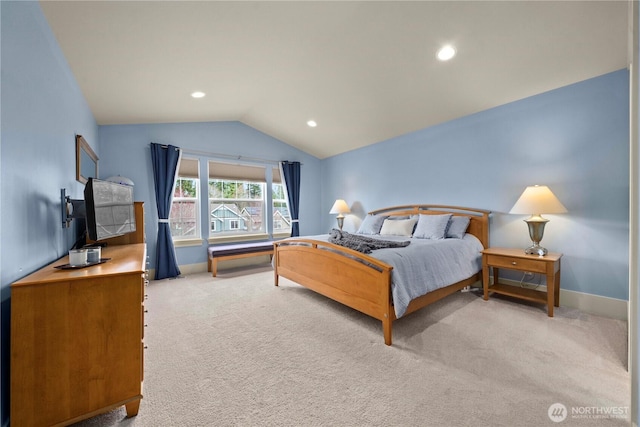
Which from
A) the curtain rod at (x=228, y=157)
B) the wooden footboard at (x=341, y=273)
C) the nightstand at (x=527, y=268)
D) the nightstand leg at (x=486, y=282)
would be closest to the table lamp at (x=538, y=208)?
the nightstand at (x=527, y=268)

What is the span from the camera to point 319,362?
6.07ft

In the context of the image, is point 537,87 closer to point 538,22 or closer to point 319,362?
point 538,22

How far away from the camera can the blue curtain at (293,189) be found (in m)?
5.53

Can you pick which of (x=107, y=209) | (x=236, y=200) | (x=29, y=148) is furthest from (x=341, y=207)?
(x=29, y=148)

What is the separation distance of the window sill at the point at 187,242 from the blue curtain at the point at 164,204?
18 centimetres

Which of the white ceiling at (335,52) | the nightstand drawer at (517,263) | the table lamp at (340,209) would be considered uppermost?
the white ceiling at (335,52)

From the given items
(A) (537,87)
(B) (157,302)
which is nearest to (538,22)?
(A) (537,87)

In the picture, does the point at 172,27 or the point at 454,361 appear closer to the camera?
the point at 454,361

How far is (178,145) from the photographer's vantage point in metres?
4.39

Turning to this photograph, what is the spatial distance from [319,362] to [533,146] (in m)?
3.33

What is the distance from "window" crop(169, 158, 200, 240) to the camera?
4477 millimetres

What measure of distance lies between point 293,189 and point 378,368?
4278mm

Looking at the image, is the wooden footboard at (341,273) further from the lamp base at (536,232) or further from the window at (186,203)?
the window at (186,203)

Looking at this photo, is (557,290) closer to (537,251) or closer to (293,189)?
(537,251)
